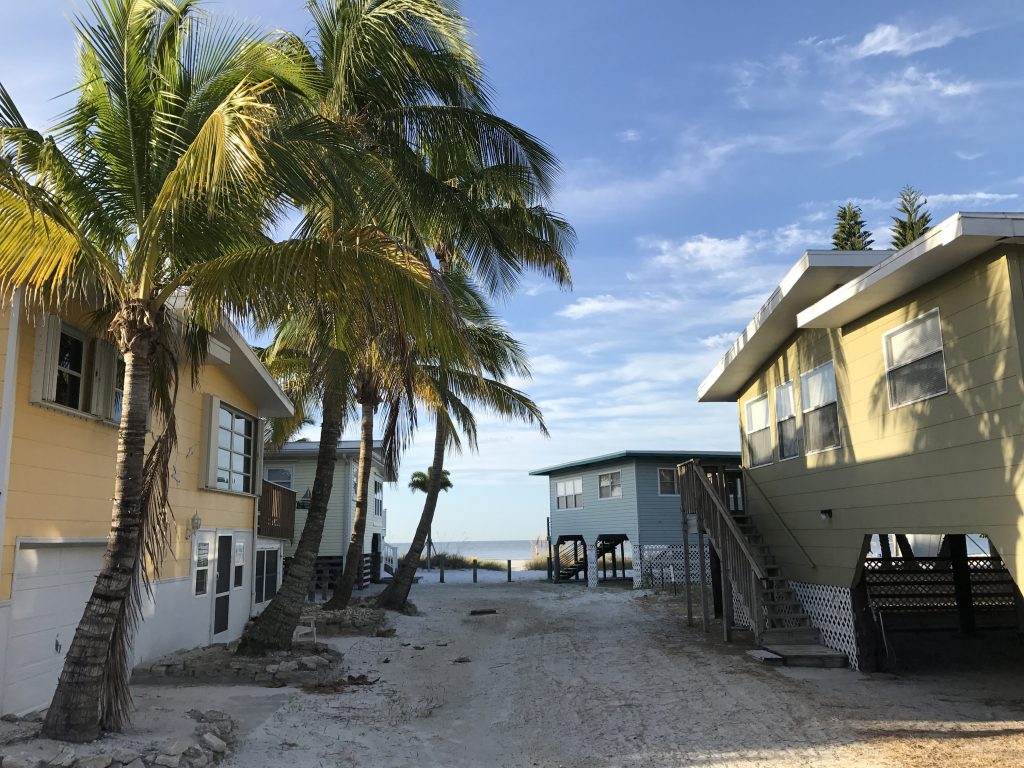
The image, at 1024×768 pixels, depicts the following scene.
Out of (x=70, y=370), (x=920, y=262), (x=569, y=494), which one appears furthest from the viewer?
(x=569, y=494)

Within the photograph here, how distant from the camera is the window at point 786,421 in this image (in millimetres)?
13070

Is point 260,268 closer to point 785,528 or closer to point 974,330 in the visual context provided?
point 974,330

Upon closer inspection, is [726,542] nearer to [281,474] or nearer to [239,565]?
[239,565]

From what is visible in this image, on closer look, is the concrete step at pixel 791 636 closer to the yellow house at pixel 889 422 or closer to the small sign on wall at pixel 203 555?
the yellow house at pixel 889 422

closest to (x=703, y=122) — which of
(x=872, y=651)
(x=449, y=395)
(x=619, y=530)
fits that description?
(x=872, y=651)

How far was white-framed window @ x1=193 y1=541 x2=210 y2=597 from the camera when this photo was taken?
477 inches

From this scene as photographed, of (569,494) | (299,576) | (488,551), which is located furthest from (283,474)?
(488,551)

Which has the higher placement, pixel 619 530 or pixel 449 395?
pixel 449 395

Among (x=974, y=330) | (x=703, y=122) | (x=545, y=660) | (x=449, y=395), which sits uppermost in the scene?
(x=703, y=122)

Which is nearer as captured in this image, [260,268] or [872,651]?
[260,268]

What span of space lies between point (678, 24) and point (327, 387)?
7.94 m

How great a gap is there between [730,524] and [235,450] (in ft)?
29.2

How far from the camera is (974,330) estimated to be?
324 inches

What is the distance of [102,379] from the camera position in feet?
29.0
